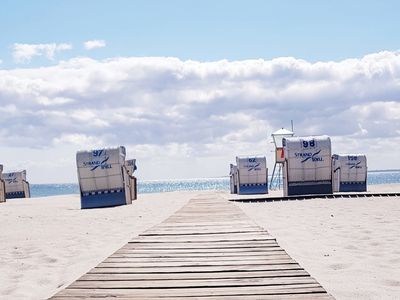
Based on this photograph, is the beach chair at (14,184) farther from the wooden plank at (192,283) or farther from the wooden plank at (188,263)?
the wooden plank at (192,283)

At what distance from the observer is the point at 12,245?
9398mm

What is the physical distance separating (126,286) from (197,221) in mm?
5889

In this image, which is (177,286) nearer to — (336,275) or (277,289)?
(277,289)

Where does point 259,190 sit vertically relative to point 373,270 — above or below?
below

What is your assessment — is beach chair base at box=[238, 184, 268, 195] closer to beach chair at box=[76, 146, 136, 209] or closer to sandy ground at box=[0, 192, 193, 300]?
beach chair at box=[76, 146, 136, 209]

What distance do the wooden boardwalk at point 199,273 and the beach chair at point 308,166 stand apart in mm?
18086

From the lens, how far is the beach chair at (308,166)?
81.1 ft

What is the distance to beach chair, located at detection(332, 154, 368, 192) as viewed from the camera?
37.0 m

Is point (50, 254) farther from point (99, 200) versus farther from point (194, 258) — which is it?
point (99, 200)

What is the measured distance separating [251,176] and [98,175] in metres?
19.6

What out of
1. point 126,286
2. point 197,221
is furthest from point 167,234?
point 126,286

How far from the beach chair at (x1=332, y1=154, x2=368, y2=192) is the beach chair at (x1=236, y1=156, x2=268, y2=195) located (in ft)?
21.4

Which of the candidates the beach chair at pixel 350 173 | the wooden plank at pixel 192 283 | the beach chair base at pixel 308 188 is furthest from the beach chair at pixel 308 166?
the wooden plank at pixel 192 283

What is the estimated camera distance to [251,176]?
40.8 m
